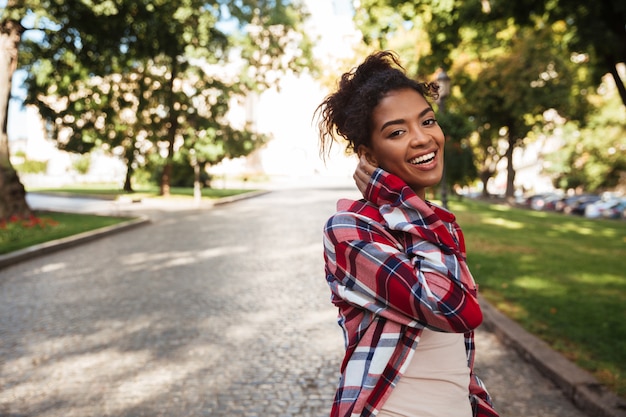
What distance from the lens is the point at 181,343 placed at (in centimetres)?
533

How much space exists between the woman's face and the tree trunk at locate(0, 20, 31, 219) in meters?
16.3

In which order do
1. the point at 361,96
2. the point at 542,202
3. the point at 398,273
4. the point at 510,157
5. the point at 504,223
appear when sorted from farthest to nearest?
1. the point at 542,202
2. the point at 510,157
3. the point at 504,223
4. the point at 361,96
5. the point at 398,273

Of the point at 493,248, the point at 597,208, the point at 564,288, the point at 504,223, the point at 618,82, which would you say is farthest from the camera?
the point at 597,208

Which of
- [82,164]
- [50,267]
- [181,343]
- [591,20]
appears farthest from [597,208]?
[82,164]

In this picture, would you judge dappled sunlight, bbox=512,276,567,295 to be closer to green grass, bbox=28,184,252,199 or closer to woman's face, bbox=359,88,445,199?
woman's face, bbox=359,88,445,199

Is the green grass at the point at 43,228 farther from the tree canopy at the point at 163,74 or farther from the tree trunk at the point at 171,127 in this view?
the tree trunk at the point at 171,127

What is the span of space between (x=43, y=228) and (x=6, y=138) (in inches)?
150

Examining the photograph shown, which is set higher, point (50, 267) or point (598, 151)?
point (598, 151)

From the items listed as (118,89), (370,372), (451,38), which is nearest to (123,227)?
(451,38)

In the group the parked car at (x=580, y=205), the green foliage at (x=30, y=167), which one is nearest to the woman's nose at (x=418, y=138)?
the parked car at (x=580, y=205)

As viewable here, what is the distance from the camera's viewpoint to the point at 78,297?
7316mm

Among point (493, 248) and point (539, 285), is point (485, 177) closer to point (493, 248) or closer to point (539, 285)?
point (493, 248)

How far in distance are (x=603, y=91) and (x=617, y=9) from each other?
33449 millimetres

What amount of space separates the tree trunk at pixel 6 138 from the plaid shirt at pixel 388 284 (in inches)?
645
